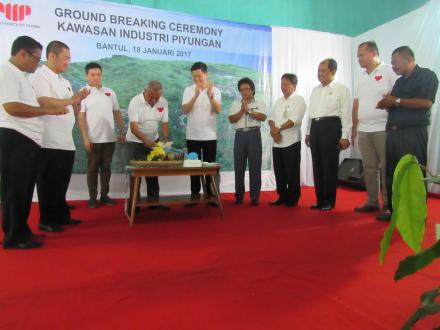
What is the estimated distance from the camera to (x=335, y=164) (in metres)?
3.15

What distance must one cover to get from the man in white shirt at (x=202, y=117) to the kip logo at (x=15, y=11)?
187cm

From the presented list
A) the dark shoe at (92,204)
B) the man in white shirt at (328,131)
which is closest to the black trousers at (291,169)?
the man in white shirt at (328,131)

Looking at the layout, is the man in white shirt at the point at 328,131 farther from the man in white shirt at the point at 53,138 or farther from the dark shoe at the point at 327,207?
the man in white shirt at the point at 53,138

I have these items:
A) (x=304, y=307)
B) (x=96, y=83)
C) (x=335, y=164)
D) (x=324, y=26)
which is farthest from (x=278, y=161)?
(x=324, y=26)

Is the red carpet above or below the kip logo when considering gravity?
below

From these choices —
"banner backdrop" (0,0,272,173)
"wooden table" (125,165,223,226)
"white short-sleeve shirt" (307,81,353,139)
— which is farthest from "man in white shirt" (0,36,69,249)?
"white short-sleeve shirt" (307,81,353,139)

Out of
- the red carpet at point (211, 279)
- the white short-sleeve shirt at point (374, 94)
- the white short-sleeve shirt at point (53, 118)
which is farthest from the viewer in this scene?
the white short-sleeve shirt at point (374, 94)

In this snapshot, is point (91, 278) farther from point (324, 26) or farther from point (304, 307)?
point (324, 26)

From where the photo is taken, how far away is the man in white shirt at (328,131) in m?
3.13

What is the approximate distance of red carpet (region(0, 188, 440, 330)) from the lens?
3.88ft

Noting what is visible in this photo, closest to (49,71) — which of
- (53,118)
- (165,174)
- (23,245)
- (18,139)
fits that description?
(53,118)

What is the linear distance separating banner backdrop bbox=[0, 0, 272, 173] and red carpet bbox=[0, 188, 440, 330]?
6.66 ft

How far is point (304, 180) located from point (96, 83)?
3.15 m

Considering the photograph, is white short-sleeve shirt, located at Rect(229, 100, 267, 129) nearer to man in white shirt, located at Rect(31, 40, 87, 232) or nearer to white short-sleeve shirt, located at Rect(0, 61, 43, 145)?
man in white shirt, located at Rect(31, 40, 87, 232)
